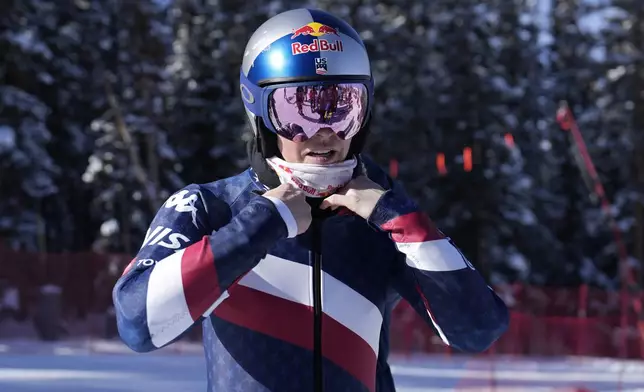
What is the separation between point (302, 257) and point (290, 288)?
105 mm

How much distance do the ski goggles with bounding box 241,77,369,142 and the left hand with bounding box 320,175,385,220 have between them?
18 centimetres

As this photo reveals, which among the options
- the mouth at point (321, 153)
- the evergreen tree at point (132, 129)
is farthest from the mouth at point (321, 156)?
the evergreen tree at point (132, 129)

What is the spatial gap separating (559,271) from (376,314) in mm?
37813

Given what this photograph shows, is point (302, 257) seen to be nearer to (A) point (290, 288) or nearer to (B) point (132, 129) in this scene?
(A) point (290, 288)

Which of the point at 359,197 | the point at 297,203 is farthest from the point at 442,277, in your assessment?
the point at 297,203

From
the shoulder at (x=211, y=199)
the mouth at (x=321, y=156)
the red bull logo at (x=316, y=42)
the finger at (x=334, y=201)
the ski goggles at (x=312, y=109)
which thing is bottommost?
the shoulder at (x=211, y=199)

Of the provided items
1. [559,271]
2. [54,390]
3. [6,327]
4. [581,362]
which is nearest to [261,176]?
[54,390]

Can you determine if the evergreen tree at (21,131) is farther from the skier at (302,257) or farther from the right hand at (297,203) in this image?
the right hand at (297,203)

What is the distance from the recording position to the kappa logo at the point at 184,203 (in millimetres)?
3213

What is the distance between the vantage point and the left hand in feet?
10.1

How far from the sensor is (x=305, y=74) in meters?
3.25

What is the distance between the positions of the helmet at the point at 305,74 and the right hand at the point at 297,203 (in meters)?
0.22

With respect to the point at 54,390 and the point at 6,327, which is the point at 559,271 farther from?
the point at 54,390

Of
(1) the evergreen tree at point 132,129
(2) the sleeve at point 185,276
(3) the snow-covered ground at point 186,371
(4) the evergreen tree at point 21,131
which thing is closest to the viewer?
(2) the sleeve at point 185,276
